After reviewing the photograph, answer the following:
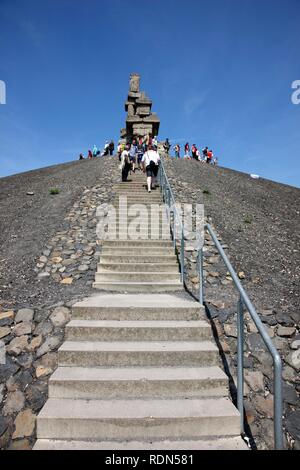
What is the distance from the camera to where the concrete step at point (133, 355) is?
11.3 feet

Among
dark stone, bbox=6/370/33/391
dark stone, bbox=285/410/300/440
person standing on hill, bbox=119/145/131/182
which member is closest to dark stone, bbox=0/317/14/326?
dark stone, bbox=6/370/33/391

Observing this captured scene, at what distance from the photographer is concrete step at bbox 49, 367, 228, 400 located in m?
3.12

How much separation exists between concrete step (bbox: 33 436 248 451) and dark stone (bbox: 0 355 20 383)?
1.05m

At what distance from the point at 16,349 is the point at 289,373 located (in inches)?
151

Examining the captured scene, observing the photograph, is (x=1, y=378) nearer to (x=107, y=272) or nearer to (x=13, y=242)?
(x=107, y=272)

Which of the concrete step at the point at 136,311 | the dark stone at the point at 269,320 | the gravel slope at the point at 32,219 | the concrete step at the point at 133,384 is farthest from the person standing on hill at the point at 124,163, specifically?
the concrete step at the point at 133,384

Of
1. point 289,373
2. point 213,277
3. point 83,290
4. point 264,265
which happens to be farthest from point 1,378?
point 264,265

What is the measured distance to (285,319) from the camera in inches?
185

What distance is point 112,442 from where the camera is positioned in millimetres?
2717

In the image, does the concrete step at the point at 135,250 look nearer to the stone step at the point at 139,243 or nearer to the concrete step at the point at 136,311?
the stone step at the point at 139,243

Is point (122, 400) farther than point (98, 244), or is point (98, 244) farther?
point (98, 244)

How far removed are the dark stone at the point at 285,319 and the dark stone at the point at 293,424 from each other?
1.58 metres

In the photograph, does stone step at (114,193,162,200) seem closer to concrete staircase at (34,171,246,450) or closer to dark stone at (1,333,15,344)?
concrete staircase at (34,171,246,450)

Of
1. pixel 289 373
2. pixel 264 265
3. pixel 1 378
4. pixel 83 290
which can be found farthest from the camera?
pixel 264 265
